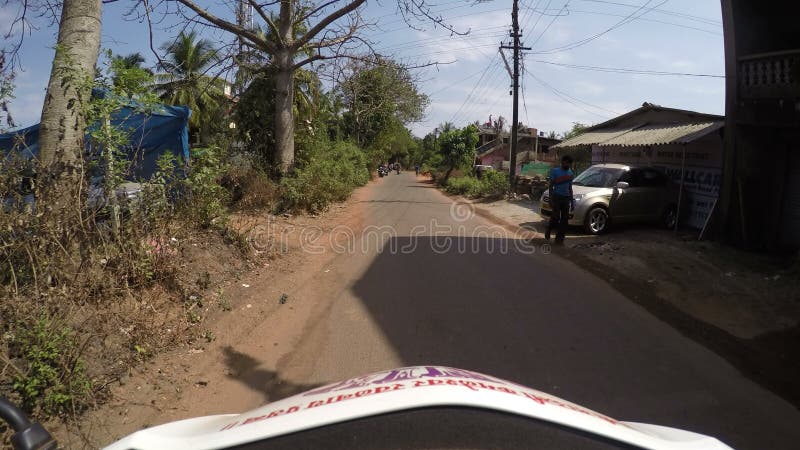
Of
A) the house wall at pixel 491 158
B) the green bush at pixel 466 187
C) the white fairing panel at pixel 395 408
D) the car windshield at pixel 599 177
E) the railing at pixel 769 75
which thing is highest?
the railing at pixel 769 75

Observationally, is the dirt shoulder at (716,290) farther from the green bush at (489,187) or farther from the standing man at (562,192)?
the green bush at (489,187)

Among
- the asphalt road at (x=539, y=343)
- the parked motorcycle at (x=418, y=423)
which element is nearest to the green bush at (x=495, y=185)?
the asphalt road at (x=539, y=343)

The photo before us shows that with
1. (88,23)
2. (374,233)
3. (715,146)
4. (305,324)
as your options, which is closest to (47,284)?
(305,324)

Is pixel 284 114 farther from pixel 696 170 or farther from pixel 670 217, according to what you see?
pixel 696 170

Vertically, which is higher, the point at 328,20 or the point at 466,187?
the point at 328,20

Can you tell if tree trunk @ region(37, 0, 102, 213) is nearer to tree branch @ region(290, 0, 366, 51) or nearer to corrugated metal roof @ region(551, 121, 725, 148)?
tree branch @ region(290, 0, 366, 51)

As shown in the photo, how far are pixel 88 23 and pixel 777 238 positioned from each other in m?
11.8

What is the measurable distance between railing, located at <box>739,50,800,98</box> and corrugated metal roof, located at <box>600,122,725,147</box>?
132 cm

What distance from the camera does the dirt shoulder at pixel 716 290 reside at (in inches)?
196

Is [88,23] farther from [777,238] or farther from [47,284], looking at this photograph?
[777,238]

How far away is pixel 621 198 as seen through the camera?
12.1 m

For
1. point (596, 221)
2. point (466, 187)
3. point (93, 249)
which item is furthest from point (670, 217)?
point (466, 187)

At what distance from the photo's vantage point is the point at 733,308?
634 cm

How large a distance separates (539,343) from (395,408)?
3.90 m
